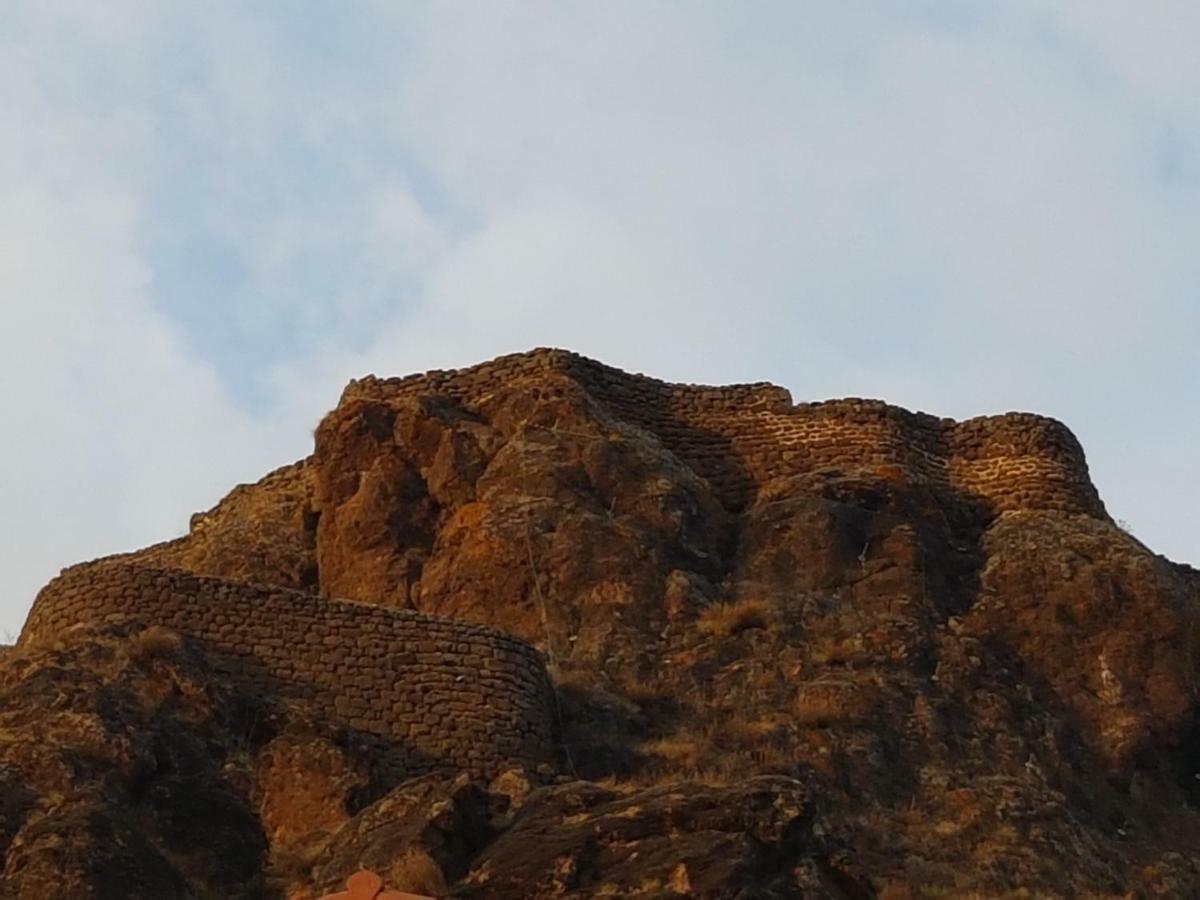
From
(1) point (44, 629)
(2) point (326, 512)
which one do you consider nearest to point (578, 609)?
(2) point (326, 512)

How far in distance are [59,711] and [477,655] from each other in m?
3.52

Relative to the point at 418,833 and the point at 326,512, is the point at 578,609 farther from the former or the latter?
the point at 418,833

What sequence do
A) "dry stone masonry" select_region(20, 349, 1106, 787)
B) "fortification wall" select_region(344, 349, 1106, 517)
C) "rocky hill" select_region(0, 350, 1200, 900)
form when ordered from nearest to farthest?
"rocky hill" select_region(0, 350, 1200, 900) < "dry stone masonry" select_region(20, 349, 1106, 787) < "fortification wall" select_region(344, 349, 1106, 517)

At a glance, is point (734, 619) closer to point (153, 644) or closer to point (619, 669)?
point (619, 669)

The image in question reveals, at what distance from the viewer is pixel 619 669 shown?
792 inches

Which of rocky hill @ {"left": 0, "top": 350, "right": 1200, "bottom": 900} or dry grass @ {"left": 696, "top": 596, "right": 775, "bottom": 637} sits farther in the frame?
dry grass @ {"left": 696, "top": 596, "right": 775, "bottom": 637}

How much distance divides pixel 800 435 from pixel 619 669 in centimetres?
534

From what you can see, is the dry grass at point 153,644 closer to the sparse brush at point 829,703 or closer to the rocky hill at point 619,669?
the rocky hill at point 619,669

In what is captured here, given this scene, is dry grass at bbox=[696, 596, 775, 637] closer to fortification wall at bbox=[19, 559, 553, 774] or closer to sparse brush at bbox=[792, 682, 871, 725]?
sparse brush at bbox=[792, 682, 871, 725]

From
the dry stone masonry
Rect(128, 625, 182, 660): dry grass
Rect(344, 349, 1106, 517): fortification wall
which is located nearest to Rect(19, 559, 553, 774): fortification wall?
the dry stone masonry

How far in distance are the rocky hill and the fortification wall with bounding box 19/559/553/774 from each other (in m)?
0.03

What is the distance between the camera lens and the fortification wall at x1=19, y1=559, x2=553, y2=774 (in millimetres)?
17875

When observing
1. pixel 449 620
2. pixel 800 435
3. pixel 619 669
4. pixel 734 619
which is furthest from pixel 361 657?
pixel 800 435

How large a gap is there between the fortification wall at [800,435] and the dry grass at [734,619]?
3.00 metres
